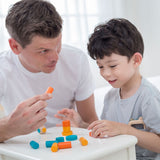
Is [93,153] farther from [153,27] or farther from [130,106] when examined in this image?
[153,27]

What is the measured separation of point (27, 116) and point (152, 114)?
0.49 metres

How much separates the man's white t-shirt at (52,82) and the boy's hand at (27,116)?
45 centimetres

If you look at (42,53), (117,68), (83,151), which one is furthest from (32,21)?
(83,151)

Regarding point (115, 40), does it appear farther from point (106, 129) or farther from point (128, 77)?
point (106, 129)

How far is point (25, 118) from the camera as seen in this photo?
3.32 feet

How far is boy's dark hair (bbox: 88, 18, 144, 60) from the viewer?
3.92ft

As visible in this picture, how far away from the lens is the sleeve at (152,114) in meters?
1.12

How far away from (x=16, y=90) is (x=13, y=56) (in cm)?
19

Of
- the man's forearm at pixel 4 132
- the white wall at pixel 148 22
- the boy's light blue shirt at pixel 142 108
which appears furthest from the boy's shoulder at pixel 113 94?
the white wall at pixel 148 22

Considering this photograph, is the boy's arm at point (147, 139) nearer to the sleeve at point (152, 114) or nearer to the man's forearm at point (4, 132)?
the sleeve at point (152, 114)

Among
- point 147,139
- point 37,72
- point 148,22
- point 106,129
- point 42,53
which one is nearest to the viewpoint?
point 106,129

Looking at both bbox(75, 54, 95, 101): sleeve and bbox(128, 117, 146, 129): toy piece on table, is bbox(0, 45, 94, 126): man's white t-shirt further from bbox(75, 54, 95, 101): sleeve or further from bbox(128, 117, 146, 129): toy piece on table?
bbox(128, 117, 146, 129): toy piece on table

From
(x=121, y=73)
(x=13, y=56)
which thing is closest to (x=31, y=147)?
(x=121, y=73)

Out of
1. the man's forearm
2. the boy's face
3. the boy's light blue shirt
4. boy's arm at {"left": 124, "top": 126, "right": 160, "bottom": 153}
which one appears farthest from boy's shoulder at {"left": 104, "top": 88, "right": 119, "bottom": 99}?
the man's forearm
